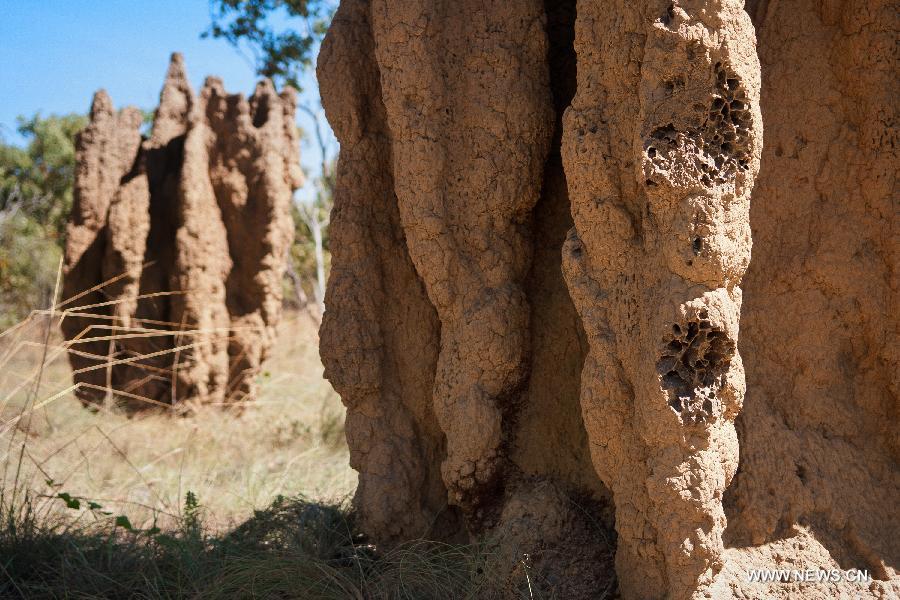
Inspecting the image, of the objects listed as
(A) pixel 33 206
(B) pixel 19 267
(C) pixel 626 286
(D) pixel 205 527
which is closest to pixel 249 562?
(D) pixel 205 527

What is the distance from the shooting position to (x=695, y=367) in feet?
8.11

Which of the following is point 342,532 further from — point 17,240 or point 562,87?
point 17,240

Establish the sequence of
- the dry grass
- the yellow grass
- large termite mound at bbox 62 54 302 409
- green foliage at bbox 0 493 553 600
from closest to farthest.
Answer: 1. green foliage at bbox 0 493 553 600
2. the dry grass
3. the yellow grass
4. large termite mound at bbox 62 54 302 409

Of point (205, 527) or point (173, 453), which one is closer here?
point (205, 527)

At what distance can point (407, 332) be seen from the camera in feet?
12.2

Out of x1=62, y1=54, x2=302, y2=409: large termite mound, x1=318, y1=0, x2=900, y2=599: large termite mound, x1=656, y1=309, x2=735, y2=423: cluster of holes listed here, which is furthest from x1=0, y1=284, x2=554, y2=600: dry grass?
x1=656, y1=309, x2=735, y2=423: cluster of holes

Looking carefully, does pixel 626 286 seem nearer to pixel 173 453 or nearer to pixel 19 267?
pixel 173 453

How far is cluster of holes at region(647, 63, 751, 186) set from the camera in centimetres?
245

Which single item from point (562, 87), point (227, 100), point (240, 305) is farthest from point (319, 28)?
point (562, 87)

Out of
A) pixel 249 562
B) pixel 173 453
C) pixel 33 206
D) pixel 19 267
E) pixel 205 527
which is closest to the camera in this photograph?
pixel 249 562

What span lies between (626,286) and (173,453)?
443 cm

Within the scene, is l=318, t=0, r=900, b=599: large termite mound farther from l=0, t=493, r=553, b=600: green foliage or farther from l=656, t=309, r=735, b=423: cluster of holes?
l=0, t=493, r=553, b=600: green foliage

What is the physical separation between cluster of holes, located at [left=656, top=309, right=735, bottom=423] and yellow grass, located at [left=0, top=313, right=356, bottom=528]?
239cm

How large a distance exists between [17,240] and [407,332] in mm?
13199
